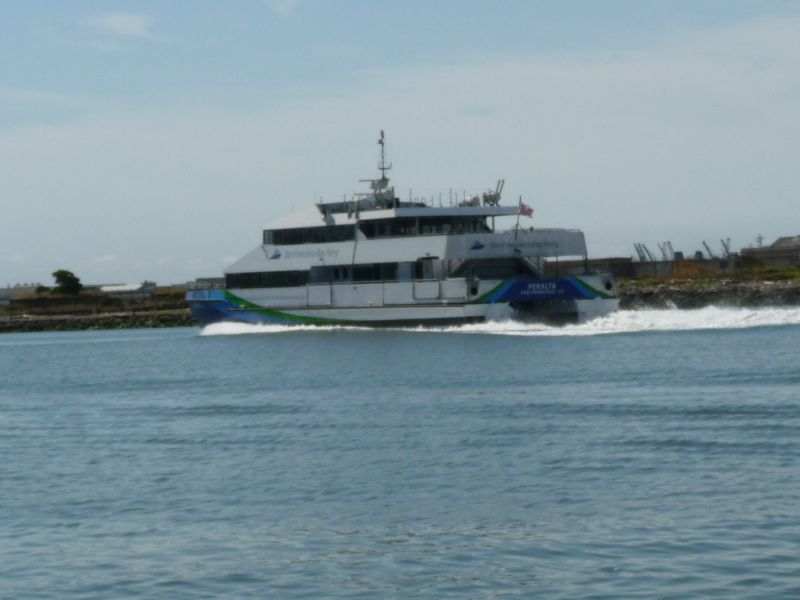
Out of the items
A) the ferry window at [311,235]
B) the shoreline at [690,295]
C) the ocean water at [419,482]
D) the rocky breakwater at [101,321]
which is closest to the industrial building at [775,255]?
the shoreline at [690,295]

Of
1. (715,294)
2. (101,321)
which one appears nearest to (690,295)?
(715,294)

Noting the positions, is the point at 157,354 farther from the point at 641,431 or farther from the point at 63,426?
the point at 641,431

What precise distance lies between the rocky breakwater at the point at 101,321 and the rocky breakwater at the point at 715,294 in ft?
93.0

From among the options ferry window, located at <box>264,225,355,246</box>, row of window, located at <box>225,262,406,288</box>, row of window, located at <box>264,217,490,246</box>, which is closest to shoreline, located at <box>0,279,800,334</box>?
row of window, located at <box>264,217,490,246</box>

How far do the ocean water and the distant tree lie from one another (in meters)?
72.5

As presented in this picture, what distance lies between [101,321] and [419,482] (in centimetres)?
7297

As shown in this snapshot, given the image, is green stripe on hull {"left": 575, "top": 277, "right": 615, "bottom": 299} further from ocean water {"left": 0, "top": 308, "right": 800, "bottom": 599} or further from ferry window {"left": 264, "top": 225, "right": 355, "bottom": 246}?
ocean water {"left": 0, "top": 308, "right": 800, "bottom": 599}

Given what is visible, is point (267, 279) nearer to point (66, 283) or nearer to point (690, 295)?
point (690, 295)

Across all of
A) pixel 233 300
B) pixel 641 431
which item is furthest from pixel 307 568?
pixel 233 300

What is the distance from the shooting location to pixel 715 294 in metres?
72.1

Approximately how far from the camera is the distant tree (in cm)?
10694

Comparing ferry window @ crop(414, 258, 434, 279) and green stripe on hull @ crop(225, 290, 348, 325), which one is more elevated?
→ ferry window @ crop(414, 258, 434, 279)

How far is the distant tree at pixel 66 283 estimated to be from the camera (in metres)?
107

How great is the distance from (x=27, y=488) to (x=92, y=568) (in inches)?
219
